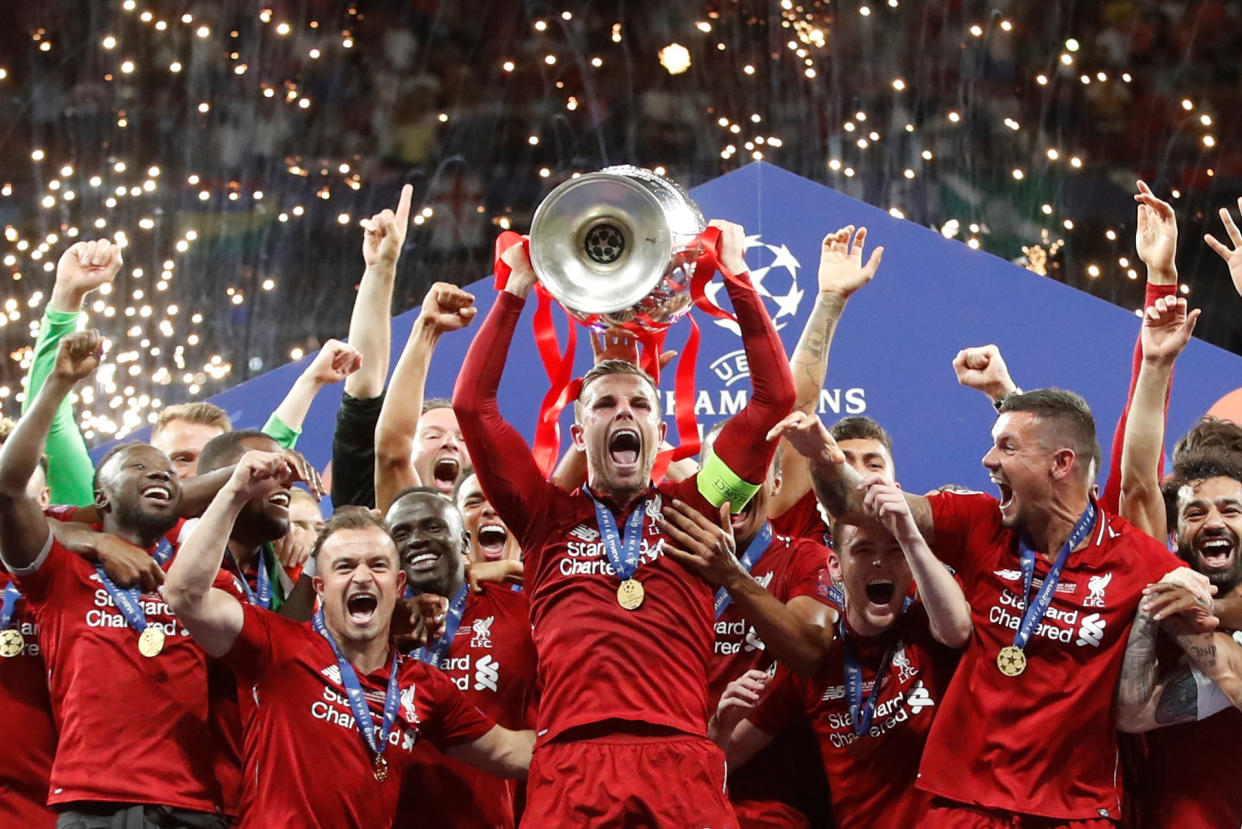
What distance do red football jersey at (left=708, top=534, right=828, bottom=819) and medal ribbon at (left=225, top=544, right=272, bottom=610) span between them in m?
1.10

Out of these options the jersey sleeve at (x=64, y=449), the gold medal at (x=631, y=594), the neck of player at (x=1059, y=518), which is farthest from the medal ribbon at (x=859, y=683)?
the jersey sleeve at (x=64, y=449)

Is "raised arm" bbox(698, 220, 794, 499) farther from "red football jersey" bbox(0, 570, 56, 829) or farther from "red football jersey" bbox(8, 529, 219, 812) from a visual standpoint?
"red football jersey" bbox(0, 570, 56, 829)

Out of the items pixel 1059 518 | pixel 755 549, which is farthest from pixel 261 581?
pixel 1059 518

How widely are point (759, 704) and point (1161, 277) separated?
1.52 metres

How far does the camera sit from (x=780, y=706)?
11.6 feet

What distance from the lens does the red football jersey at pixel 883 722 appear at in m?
3.42

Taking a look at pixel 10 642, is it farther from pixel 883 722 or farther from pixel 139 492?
pixel 883 722

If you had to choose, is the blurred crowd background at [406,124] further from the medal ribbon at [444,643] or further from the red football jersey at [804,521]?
the medal ribbon at [444,643]

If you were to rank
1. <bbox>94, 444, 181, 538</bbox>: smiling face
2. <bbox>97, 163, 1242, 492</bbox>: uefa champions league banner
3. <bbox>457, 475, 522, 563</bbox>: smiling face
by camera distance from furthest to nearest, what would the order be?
<bbox>97, 163, 1242, 492</bbox>: uefa champions league banner, <bbox>457, 475, 522, 563</bbox>: smiling face, <bbox>94, 444, 181, 538</bbox>: smiling face

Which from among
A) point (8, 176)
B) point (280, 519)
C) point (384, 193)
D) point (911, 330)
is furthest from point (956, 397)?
point (8, 176)

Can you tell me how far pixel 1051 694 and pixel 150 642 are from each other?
1.97 metres

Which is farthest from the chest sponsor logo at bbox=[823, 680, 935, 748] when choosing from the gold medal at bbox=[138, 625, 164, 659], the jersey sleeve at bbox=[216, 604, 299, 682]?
the gold medal at bbox=[138, 625, 164, 659]

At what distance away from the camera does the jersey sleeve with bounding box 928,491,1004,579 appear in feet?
11.2

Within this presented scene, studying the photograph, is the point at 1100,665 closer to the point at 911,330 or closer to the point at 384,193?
the point at 911,330
